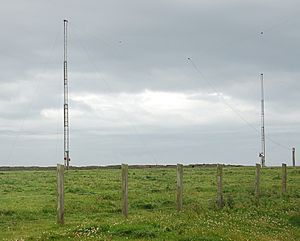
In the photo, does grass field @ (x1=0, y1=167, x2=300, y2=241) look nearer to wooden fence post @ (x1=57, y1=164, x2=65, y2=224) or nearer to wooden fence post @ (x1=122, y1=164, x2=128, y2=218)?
wooden fence post @ (x1=57, y1=164, x2=65, y2=224)

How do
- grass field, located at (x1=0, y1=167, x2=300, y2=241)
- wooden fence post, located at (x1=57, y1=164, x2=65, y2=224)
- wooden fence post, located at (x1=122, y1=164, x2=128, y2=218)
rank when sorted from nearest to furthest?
1. grass field, located at (x1=0, y1=167, x2=300, y2=241)
2. wooden fence post, located at (x1=57, y1=164, x2=65, y2=224)
3. wooden fence post, located at (x1=122, y1=164, x2=128, y2=218)

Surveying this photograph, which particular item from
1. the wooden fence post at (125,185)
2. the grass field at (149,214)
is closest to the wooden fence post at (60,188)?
the grass field at (149,214)

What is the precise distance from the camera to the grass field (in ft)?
54.4

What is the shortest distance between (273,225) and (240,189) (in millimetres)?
12510

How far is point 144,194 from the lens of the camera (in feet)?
103

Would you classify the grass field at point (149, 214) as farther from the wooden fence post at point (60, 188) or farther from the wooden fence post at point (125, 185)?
the wooden fence post at point (125, 185)

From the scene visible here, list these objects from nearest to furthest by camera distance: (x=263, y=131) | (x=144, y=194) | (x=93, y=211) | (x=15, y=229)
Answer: (x=15, y=229), (x=93, y=211), (x=144, y=194), (x=263, y=131)

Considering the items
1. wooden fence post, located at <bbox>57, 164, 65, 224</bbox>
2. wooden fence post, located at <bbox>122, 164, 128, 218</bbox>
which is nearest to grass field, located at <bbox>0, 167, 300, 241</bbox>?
wooden fence post, located at <bbox>57, 164, 65, 224</bbox>

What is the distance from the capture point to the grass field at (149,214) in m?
16.6

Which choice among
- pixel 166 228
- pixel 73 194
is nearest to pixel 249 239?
pixel 166 228

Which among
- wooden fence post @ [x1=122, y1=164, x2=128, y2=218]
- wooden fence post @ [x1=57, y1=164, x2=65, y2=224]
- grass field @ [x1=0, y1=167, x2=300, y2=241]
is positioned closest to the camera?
grass field @ [x1=0, y1=167, x2=300, y2=241]

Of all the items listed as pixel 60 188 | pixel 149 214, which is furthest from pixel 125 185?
pixel 149 214

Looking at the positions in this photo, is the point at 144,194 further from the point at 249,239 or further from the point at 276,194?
the point at 249,239

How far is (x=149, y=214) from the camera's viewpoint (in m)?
22.4
